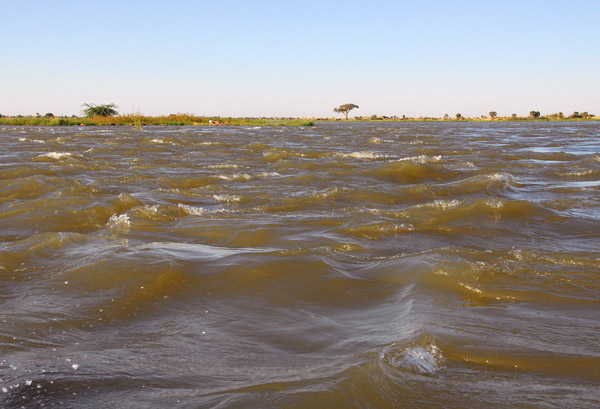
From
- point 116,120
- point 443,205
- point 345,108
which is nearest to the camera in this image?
point 443,205

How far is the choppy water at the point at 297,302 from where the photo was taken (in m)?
1.99

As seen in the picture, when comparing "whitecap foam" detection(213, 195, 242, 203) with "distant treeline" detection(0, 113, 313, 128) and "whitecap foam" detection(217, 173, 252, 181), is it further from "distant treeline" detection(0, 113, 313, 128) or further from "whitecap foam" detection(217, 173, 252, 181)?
"distant treeline" detection(0, 113, 313, 128)

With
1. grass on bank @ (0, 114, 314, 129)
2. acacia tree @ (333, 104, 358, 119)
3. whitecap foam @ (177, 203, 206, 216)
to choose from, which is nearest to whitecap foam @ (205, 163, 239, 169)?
whitecap foam @ (177, 203, 206, 216)

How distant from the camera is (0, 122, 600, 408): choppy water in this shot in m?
1.99

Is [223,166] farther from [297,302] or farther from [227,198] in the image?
[297,302]

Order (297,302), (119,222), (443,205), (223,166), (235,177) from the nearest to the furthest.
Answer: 1. (297,302)
2. (119,222)
3. (443,205)
4. (235,177)
5. (223,166)

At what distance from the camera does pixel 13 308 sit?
117 inches

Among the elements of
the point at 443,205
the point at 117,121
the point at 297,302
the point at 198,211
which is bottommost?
the point at 297,302

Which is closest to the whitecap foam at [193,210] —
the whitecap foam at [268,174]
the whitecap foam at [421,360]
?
the whitecap foam at [268,174]

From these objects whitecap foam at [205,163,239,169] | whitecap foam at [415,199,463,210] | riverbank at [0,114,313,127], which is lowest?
whitecap foam at [415,199,463,210]

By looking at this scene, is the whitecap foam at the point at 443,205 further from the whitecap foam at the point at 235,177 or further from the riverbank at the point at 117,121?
the riverbank at the point at 117,121

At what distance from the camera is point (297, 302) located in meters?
3.18

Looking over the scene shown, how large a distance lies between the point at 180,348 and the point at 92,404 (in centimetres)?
62

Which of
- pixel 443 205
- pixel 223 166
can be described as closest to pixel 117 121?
pixel 223 166
